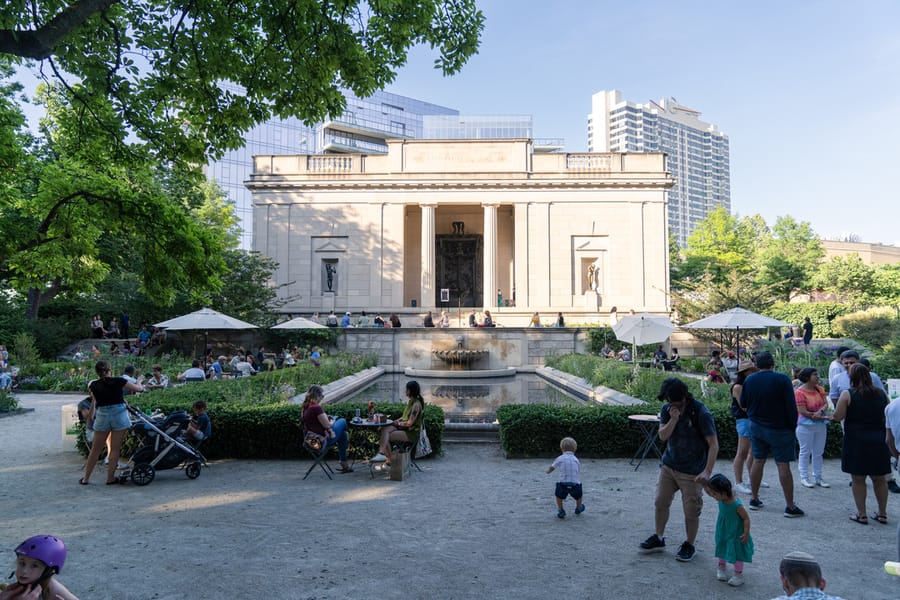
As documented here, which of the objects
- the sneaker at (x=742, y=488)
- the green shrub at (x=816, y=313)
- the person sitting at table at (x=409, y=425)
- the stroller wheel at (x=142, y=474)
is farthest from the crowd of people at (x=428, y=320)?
the sneaker at (x=742, y=488)

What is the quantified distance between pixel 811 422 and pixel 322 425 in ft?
21.7

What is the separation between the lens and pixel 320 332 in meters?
26.4

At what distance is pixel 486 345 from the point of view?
25953 millimetres

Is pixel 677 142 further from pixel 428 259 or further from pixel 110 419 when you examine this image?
pixel 110 419

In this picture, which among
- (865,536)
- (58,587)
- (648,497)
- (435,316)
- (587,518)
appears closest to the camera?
(58,587)

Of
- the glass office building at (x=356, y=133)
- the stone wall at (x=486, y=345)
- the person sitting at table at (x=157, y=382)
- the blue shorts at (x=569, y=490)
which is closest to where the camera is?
the blue shorts at (x=569, y=490)

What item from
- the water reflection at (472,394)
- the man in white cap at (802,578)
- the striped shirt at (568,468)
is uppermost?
the man in white cap at (802,578)

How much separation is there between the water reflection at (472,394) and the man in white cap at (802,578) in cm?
884

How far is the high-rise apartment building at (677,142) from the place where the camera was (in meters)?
157

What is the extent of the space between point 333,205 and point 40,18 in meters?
28.4

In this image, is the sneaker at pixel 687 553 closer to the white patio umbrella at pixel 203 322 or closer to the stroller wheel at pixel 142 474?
the stroller wheel at pixel 142 474

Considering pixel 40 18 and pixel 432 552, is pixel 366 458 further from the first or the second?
pixel 40 18

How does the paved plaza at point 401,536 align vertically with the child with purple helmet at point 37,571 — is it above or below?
below

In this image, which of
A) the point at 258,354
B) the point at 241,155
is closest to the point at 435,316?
the point at 258,354
